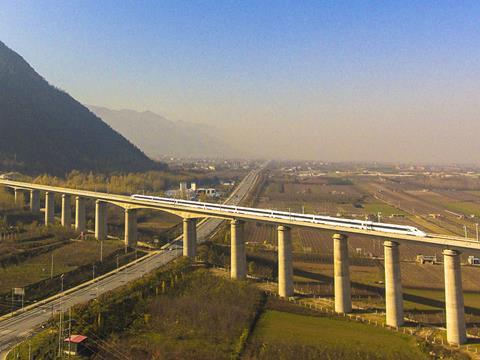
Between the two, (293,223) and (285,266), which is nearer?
(285,266)

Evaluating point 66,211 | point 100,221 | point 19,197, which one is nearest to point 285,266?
point 100,221

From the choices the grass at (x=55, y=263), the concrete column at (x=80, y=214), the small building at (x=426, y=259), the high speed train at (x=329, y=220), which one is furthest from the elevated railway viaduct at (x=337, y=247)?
the small building at (x=426, y=259)

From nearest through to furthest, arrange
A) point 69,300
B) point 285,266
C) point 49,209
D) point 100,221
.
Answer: point 69,300 → point 285,266 → point 100,221 → point 49,209

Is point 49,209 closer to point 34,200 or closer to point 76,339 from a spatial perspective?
point 34,200

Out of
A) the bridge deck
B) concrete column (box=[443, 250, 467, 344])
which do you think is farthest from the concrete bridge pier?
concrete column (box=[443, 250, 467, 344])

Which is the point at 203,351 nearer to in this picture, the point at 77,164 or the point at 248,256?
the point at 248,256
